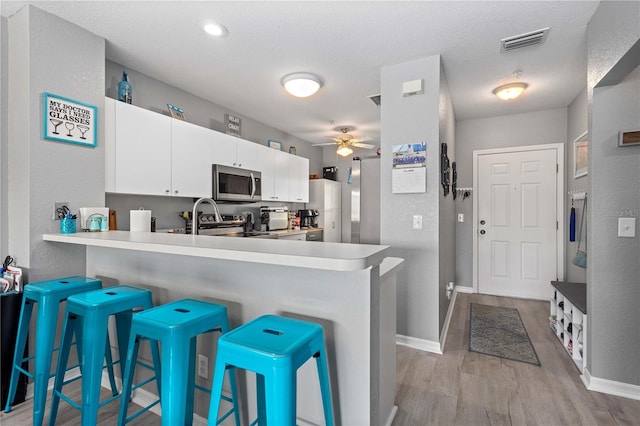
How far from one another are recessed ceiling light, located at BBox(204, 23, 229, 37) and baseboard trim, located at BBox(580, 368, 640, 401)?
11.6ft

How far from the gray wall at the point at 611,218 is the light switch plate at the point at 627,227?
25mm

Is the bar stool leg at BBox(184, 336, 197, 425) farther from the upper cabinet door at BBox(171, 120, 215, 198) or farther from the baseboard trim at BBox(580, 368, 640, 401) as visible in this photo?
the baseboard trim at BBox(580, 368, 640, 401)

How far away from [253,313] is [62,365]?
1.07m

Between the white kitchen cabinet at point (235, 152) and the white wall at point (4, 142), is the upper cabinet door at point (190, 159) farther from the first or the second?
the white wall at point (4, 142)

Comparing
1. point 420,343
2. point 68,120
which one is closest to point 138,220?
point 68,120

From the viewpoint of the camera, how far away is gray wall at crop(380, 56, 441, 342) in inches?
104

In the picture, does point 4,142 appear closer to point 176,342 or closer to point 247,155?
point 176,342

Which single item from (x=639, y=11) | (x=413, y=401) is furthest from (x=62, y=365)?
(x=639, y=11)

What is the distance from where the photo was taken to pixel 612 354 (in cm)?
201

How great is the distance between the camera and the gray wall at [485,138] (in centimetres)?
409

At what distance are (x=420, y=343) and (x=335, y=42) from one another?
260 centimetres

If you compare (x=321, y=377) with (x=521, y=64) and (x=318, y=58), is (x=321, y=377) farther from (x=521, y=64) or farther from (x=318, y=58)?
(x=521, y=64)

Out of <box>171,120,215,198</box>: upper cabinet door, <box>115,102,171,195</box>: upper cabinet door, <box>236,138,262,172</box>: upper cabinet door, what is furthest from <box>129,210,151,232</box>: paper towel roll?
<box>236,138,262,172</box>: upper cabinet door

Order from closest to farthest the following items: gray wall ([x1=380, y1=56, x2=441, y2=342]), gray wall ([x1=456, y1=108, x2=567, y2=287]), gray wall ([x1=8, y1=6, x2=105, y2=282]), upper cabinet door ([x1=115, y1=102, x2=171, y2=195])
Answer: gray wall ([x1=8, y1=6, x2=105, y2=282])
upper cabinet door ([x1=115, y1=102, x2=171, y2=195])
gray wall ([x1=380, y1=56, x2=441, y2=342])
gray wall ([x1=456, y1=108, x2=567, y2=287])
